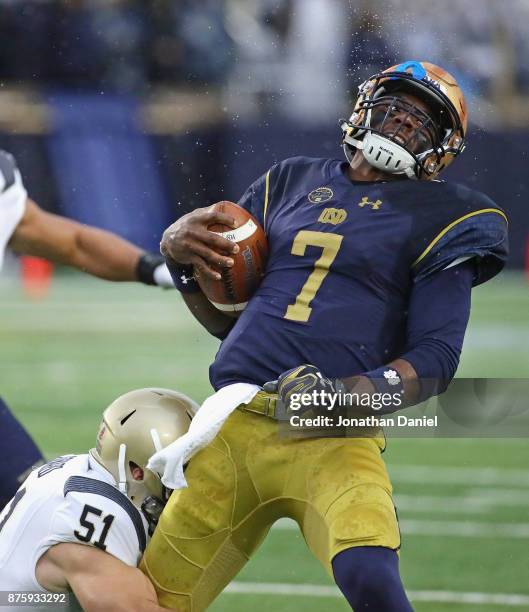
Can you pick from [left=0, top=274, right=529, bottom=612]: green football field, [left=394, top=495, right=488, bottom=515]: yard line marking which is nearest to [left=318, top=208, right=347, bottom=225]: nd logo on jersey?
[left=0, top=274, right=529, bottom=612]: green football field

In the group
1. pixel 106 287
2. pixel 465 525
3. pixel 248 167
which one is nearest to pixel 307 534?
pixel 465 525

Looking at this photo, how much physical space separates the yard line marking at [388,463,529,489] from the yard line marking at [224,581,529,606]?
59.5 inches

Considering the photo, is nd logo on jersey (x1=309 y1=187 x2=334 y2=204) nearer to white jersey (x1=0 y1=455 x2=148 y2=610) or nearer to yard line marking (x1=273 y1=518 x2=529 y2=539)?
white jersey (x1=0 y1=455 x2=148 y2=610)

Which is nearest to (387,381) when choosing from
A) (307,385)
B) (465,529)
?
(307,385)

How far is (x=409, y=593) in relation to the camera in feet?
13.2

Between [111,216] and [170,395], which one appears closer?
[170,395]

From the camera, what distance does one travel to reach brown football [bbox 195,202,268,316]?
10.1ft

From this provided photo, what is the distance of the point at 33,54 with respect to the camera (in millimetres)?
11641

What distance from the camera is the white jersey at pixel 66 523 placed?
2.92 meters

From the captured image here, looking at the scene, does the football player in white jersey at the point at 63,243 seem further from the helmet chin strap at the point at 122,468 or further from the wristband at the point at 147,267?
the helmet chin strap at the point at 122,468

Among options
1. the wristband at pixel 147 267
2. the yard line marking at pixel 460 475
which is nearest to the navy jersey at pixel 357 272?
the wristband at pixel 147 267

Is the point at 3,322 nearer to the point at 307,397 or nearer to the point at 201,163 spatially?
the point at 201,163

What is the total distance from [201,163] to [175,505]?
28.8 feet

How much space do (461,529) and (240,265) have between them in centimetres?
207
